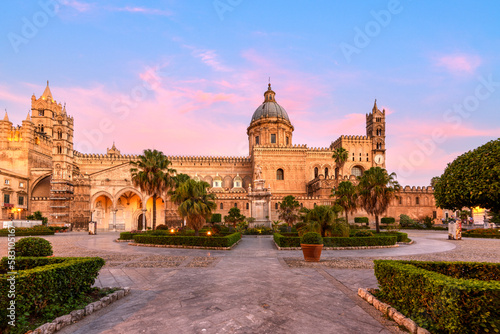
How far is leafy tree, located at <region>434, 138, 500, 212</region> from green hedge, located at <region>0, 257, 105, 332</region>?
930cm

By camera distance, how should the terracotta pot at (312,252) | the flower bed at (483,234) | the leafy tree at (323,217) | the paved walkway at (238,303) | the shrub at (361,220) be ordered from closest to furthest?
the paved walkway at (238,303)
the terracotta pot at (312,252)
the leafy tree at (323,217)
the flower bed at (483,234)
the shrub at (361,220)

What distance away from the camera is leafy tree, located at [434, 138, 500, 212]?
21.9 feet

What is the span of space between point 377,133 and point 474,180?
6325cm

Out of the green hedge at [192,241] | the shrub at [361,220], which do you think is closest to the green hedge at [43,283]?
the green hedge at [192,241]

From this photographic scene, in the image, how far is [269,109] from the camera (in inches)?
2474

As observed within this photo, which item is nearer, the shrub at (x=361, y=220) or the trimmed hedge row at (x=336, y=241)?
the trimmed hedge row at (x=336, y=241)

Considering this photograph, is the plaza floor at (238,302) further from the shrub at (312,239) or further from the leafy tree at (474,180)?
the leafy tree at (474,180)

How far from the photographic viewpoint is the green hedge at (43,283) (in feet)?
15.7

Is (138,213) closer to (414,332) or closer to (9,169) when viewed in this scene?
(9,169)

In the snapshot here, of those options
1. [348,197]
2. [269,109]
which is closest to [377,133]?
[269,109]

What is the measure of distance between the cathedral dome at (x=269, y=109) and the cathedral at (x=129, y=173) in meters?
0.22

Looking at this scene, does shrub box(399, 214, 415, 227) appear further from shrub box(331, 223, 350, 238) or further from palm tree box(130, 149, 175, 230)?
palm tree box(130, 149, 175, 230)

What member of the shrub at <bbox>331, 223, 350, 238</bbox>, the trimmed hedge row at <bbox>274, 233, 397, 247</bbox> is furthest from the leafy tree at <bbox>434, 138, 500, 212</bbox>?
the shrub at <bbox>331, 223, 350, 238</bbox>

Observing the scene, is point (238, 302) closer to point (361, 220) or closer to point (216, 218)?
point (216, 218)
